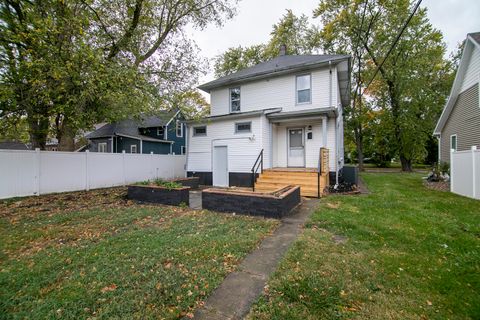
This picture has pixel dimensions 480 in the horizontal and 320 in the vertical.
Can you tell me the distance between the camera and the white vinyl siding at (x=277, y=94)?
36.3 ft

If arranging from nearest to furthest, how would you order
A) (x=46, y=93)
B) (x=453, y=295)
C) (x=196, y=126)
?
(x=453, y=295)
(x=46, y=93)
(x=196, y=126)

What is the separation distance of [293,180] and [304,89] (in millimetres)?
5154

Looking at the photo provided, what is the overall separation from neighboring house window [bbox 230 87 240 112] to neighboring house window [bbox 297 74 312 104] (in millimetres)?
3637

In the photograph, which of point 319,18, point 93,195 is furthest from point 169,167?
point 319,18

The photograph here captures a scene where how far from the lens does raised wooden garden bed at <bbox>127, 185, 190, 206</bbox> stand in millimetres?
7395

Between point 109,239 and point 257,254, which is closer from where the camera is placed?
point 257,254

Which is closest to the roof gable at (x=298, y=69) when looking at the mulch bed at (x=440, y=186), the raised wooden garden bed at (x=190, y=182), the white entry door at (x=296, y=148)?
the white entry door at (x=296, y=148)

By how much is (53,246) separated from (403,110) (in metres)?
24.4

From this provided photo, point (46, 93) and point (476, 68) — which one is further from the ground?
point (476, 68)

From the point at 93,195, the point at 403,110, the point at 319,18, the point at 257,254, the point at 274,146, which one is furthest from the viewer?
the point at 319,18

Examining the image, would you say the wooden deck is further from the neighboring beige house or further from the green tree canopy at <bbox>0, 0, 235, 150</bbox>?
the neighboring beige house

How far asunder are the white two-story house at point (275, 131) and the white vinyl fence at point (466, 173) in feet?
14.2

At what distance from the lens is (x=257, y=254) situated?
12.4ft

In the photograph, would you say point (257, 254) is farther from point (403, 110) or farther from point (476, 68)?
point (403, 110)
